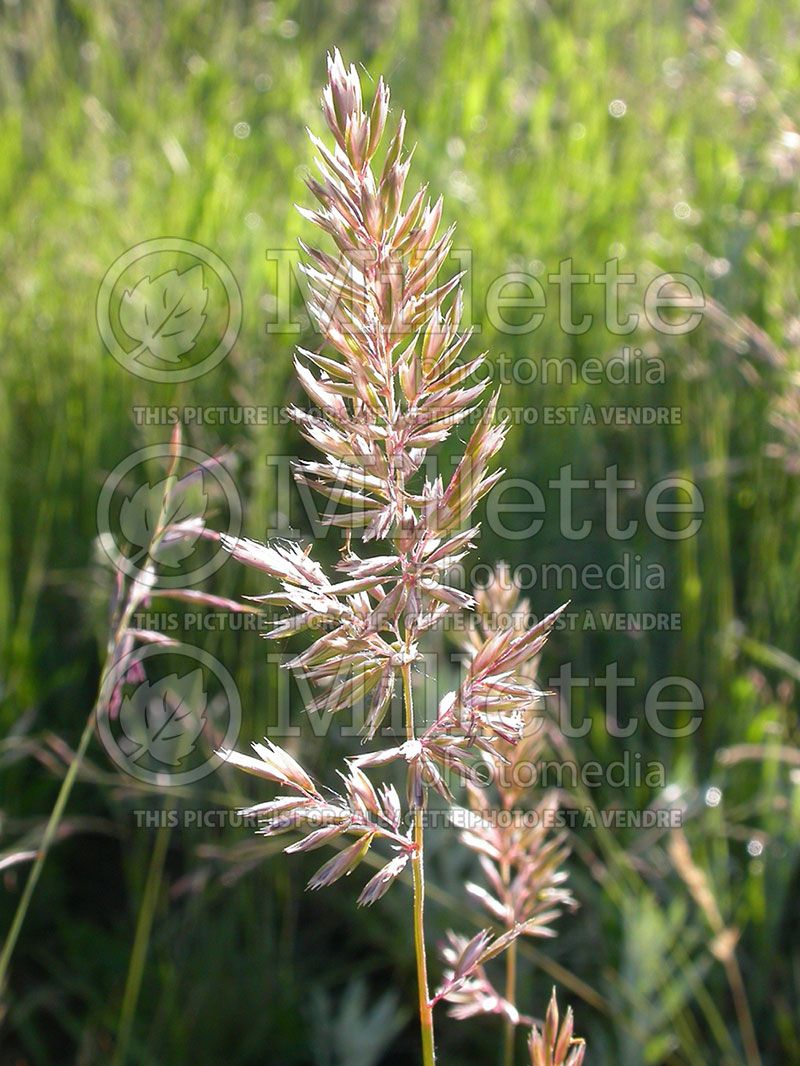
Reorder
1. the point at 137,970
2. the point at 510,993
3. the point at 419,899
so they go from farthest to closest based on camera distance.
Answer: the point at 137,970
the point at 510,993
the point at 419,899

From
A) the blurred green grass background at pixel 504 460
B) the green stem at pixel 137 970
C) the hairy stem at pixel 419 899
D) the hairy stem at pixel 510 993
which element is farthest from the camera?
the blurred green grass background at pixel 504 460

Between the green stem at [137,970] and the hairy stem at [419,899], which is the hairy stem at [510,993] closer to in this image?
the hairy stem at [419,899]

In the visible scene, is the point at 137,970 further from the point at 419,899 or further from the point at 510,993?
the point at 419,899

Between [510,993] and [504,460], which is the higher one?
[504,460]

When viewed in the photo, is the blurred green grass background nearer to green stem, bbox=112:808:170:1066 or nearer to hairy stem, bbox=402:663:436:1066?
green stem, bbox=112:808:170:1066

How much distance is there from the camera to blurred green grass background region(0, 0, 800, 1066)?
1.53m

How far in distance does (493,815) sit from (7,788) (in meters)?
1.06

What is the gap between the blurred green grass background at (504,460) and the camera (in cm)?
153

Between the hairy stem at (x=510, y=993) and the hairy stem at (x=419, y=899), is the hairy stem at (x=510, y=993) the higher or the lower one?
the lower one

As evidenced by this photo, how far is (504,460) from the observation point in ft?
6.93

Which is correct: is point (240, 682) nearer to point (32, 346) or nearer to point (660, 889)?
point (660, 889)

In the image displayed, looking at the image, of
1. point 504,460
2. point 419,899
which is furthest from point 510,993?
point 504,460

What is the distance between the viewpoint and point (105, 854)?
1850mm

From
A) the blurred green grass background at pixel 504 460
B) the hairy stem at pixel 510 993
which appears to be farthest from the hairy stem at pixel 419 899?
the blurred green grass background at pixel 504 460
